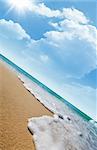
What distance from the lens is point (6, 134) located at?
524 cm

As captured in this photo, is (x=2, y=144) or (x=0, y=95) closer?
(x=2, y=144)

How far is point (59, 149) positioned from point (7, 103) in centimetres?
222

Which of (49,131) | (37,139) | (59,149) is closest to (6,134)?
(37,139)

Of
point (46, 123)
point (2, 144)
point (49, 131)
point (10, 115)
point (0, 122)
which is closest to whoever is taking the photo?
point (2, 144)

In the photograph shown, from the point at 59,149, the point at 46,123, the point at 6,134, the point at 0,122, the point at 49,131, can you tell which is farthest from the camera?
the point at 46,123

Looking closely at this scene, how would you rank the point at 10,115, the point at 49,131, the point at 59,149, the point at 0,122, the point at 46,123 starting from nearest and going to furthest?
the point at 0,122
the point at 59,149
the point at 10,115
the point at 49,131
the point at 46,123

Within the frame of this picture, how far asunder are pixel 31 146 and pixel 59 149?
37.5 inches

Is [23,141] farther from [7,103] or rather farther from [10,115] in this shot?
[7,103]

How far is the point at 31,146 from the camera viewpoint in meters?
5.47

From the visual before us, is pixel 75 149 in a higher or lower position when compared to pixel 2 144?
higher

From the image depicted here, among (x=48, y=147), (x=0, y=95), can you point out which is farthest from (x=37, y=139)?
(x=0, y=95)

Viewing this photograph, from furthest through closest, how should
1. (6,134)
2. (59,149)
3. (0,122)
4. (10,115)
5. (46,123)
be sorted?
(46,123) → (10,115) → (59,149) → (0,122) → (6,134)

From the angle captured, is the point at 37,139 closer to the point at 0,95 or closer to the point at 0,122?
the point at 0,122

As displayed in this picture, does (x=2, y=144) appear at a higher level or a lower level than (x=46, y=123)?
lower
